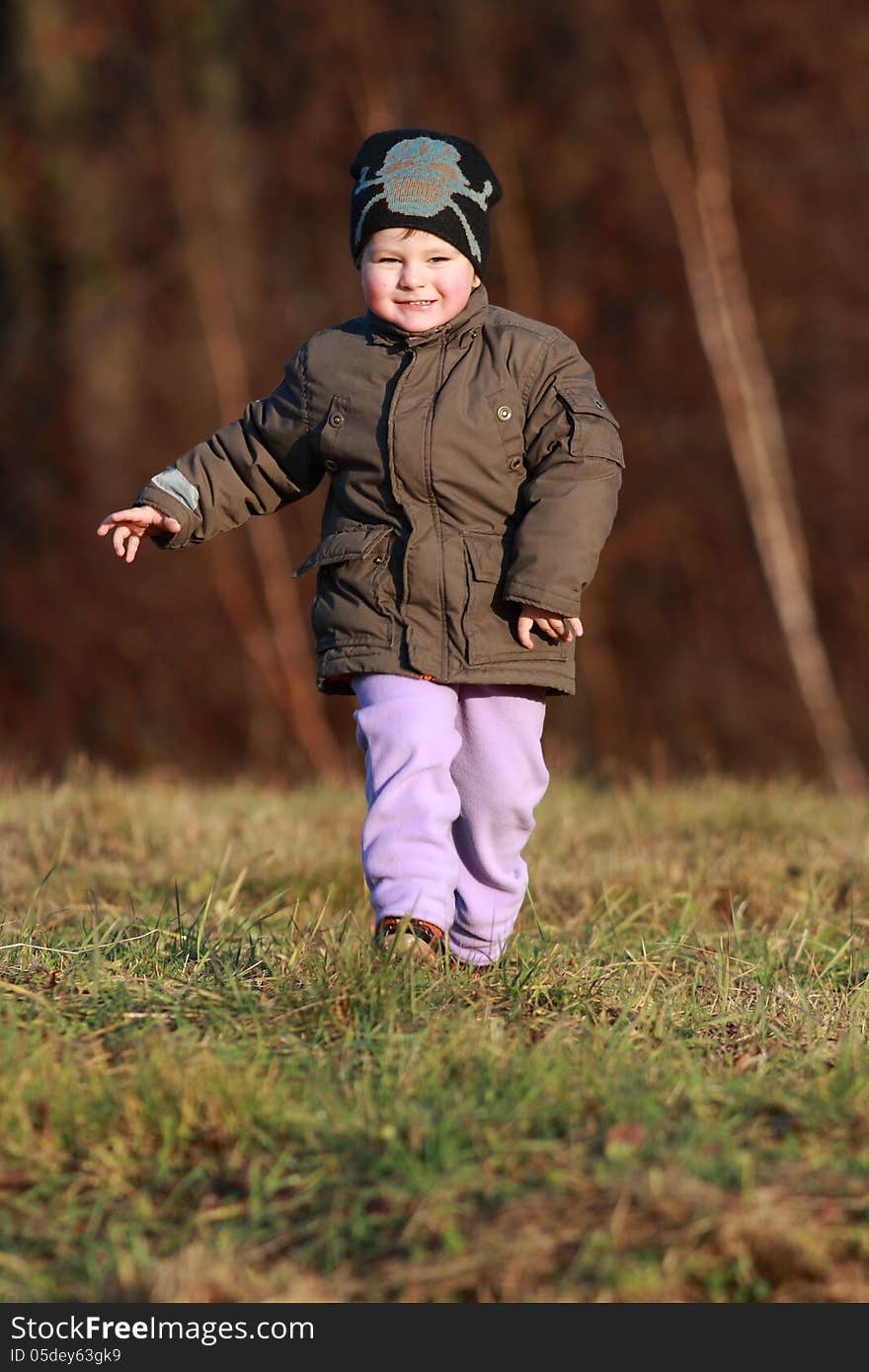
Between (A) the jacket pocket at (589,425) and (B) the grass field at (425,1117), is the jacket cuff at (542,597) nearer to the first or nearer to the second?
(A) the jacket pocket at (589,425)

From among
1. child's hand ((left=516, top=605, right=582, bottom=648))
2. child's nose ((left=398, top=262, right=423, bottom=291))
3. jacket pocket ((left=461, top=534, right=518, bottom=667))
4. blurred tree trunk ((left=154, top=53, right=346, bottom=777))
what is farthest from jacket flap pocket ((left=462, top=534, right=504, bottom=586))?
blurred tree trunk ((left=154, top=53, right=346, bottom=777))

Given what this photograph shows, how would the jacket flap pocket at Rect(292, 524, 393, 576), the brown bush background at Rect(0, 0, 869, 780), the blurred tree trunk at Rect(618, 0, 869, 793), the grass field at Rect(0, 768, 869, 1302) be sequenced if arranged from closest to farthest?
the grass field at Rect(0, 768, 869, 1302)
the jacket flap pocket at Rect(292, 524, 393, 576)
the blurred tree trunk at Rect(618, 0, 869, 793)
the brown bush background at Rect(0, 0, 869, 780)

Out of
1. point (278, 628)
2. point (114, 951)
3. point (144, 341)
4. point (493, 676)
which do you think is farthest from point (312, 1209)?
point (144, 341)

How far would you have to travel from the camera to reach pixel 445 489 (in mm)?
3416

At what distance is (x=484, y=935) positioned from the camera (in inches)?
145

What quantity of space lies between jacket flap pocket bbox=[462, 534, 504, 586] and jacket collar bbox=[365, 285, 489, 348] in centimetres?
44

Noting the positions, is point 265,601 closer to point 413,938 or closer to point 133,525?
point 133,525

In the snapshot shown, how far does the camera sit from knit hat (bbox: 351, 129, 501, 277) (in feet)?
11.2

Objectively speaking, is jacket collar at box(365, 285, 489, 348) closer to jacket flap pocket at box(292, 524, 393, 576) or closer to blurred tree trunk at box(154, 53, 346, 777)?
jacket flap pocket at box(292, 524, 393, 576)

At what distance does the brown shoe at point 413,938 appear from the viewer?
2.97 metres

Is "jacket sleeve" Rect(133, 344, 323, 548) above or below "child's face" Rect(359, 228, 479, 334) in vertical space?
below

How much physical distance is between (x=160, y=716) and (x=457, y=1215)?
7.71 m

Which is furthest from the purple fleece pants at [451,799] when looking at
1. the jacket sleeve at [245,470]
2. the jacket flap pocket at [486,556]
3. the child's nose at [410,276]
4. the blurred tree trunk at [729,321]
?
the blurred tree trunk at [729,321]

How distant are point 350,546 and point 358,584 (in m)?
0.09
